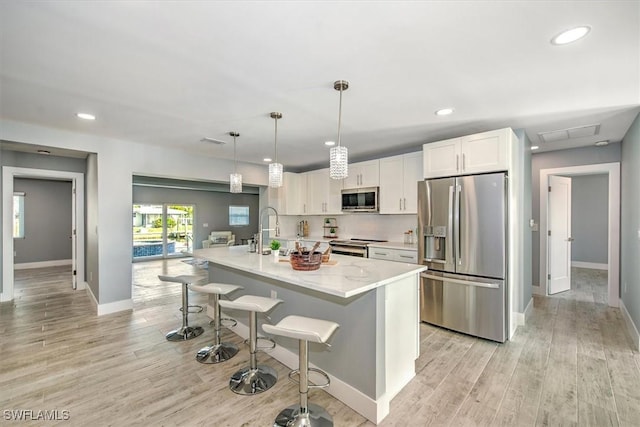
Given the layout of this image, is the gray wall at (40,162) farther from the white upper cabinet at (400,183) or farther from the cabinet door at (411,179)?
the cabinet door at (411,179)

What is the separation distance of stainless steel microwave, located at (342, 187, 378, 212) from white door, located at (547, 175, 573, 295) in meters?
2.99

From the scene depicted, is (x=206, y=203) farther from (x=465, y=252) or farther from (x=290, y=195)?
(x=465, y=252)

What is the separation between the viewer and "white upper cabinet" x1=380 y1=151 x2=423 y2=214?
4.36 metres

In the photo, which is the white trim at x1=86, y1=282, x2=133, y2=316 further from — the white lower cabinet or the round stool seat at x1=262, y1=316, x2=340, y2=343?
the white lower cabinet

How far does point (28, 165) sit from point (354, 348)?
238 inches

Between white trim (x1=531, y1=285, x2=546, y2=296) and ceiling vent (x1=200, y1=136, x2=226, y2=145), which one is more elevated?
ceiling vent (x1=200, y1=136, x2=226, y2=145)

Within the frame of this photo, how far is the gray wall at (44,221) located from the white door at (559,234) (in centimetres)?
1125

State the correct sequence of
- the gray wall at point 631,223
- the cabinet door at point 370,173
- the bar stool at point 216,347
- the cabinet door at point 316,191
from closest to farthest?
Answer: the bar stool at point 216,347
the gray wall at point 631,223
the cabinet door at point 370,173
the cabinet door at point 316,191

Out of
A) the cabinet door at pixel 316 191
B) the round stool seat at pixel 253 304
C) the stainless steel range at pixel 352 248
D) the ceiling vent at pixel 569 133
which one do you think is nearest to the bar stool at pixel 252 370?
the round stool seat at pixel 253 304

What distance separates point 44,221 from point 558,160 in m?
11.6

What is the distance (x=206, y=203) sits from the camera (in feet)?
34.1

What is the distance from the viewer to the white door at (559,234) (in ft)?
16.0

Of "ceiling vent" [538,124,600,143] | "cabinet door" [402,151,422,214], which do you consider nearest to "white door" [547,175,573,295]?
"ceiling vent" [538,124,600,143]

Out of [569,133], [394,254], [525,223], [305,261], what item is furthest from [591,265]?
[305,261]
